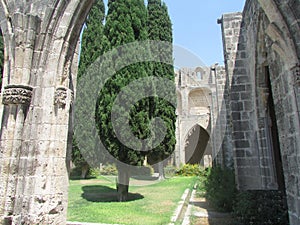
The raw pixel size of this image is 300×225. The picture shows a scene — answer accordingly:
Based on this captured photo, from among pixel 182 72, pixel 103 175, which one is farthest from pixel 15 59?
pixel 182 72

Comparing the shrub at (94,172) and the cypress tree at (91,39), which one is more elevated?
the cypress tree at (91,39)

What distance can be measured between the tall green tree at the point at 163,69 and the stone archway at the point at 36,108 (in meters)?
5.41

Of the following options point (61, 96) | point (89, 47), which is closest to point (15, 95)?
point (61, 96)

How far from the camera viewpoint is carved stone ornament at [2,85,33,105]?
8.23 feet

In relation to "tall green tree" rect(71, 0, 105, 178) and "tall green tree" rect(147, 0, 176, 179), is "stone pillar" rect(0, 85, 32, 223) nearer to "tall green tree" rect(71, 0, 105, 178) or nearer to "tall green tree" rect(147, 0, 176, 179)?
"tall green tree" rect(147, 0, 176, 179)

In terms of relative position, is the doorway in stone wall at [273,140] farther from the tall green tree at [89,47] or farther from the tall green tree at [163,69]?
the tall green tree at [89,47]

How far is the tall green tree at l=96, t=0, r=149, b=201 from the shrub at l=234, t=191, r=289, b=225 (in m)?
3.75

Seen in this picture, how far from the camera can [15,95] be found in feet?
8.24

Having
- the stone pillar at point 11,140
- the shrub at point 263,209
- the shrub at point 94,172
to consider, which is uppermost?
the stone pillar at point 11,140

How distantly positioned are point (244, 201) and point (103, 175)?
13736 millimetres

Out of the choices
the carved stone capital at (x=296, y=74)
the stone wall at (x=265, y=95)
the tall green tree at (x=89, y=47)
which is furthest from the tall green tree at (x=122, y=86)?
the carved stone capital at (x=296, y=74)

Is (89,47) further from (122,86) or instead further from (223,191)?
(223,191)

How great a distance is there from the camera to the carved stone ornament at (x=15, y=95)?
251 centimetres

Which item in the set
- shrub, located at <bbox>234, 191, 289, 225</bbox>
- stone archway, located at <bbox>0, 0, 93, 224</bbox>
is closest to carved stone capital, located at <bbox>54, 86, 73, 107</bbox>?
stone archway, located at <bbox>0, 0, 93, 224</bbox>
